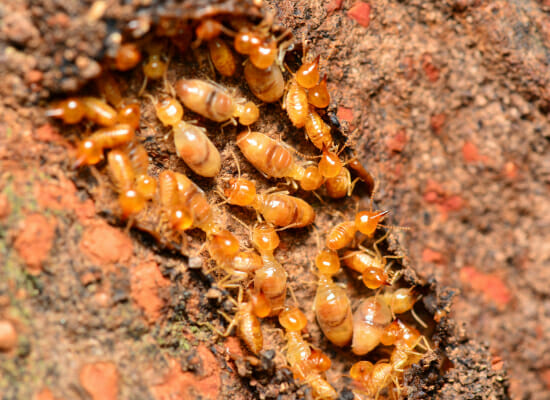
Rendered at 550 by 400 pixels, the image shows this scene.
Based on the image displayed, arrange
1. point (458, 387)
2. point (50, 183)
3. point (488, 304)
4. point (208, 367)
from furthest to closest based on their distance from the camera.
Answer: point (488, 304) → point (458, 387) → point (208, 367) → point (50, 183)

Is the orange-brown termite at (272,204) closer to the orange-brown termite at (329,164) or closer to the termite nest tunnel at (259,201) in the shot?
the termite nest tunnel at (259,201)

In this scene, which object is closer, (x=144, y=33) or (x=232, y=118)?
(x=144, y=33)

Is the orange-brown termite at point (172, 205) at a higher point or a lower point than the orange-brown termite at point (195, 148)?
lower

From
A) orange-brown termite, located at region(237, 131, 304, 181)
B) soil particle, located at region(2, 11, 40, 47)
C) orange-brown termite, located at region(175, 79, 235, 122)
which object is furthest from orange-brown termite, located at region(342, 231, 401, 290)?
soil particle, located at region(2, 11, 40, 47)

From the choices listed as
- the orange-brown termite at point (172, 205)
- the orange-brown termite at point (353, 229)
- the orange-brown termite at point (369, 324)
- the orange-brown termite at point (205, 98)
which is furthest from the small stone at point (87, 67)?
the orange-brown termite at point (369, 324)

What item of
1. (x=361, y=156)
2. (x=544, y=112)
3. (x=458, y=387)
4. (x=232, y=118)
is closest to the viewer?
(x=232, y=118)

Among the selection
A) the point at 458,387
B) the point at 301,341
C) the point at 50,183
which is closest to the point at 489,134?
the point at 458,387

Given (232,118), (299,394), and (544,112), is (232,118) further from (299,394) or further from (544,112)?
(544,112)

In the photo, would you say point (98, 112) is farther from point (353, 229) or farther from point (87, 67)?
point (353, 229)
